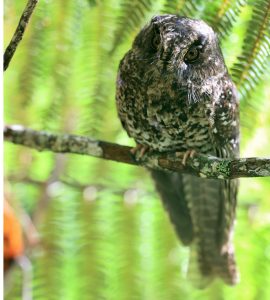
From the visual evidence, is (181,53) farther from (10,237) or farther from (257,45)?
(10,237)

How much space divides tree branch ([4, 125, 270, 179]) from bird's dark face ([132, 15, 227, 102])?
0.13 meters

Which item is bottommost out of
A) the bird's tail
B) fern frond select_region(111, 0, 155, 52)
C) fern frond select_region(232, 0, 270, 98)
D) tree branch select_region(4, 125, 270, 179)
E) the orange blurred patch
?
the orange blurred patch

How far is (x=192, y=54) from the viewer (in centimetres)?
106

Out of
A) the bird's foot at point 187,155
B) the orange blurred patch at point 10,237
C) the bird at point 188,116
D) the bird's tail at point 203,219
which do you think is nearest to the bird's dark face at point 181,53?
the bird at point 188,116

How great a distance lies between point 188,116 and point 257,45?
19 centimetres

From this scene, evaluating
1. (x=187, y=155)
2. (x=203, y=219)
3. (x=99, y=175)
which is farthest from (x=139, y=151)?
(x=99, y=175)

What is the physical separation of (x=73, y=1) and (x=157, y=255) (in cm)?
75

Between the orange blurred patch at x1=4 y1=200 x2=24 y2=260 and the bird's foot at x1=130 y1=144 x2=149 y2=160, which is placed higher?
the bird's foot at x1=130 y1=144 x2=149 y2=160

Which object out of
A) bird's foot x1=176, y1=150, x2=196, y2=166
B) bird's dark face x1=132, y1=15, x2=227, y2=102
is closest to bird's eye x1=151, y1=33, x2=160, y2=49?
bird's dark face x1=132, y1=15, x2=227, y2=102

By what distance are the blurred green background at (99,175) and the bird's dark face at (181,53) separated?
0.17 ft

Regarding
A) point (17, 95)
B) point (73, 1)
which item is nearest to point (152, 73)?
point (73, 1)

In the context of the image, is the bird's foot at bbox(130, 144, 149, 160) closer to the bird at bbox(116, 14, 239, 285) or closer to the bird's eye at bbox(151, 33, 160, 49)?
the bird at bbox(116, 14, 239, 285)

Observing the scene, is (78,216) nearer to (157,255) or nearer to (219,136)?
(157,255)

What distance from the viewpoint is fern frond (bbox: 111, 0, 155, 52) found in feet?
3.73
